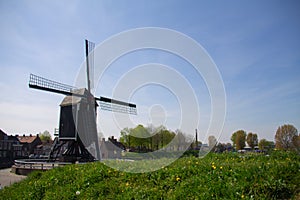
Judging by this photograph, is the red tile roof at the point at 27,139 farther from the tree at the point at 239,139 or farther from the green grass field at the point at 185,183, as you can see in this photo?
the green grass field at the point at 185,183

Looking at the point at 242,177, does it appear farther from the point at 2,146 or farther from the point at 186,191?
the point at 2,146

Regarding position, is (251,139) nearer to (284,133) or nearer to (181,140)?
(284,133)

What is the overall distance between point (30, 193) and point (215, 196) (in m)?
5.49

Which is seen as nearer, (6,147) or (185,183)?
(185,183)

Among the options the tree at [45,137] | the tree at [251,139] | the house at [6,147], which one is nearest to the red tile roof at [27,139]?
the house at [6,147]

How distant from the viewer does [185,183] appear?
5125 mm

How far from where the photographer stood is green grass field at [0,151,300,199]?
171 inches

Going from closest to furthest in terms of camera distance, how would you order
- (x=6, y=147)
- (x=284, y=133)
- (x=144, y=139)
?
1. (x=284, y=133)
2. (x=144, y=139)
3. (x=6, y=147)

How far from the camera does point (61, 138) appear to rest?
25.4 m

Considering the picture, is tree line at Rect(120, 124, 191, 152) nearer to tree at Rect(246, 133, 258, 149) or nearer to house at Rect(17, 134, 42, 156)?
house at Rect(17, 134, 42, 156)

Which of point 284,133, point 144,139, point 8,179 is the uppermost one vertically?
point 284,133

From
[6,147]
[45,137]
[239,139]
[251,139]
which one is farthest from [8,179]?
[45,137]

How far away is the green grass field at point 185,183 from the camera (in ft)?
14.2

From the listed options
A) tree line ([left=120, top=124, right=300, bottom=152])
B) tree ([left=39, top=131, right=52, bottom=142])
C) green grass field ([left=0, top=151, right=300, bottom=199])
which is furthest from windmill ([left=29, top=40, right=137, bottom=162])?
tree ([left=39, top=131, right=52, bottom=142])
